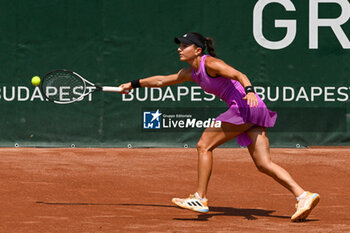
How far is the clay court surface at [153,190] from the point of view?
6.00m

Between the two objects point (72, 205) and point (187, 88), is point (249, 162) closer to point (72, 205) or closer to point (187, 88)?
point (187, 88)

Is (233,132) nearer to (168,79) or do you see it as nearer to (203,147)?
(203,147)

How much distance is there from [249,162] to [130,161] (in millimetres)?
1590

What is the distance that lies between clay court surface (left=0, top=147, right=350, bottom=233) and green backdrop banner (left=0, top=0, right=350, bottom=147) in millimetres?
355

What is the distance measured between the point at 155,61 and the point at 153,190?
3501mm

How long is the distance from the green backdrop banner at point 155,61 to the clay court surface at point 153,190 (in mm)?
355

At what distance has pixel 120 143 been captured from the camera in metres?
11.2

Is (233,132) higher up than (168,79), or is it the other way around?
(168,79)

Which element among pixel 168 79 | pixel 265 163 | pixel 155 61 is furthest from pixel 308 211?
pixel 155 61

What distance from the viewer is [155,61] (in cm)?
1106

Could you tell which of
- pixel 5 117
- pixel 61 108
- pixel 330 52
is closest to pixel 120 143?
pixel 61 108

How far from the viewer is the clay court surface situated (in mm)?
6004

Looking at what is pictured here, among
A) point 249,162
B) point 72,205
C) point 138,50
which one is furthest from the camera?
point 138,50

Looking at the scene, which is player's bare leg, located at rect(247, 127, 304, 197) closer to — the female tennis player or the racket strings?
the female tennis player
